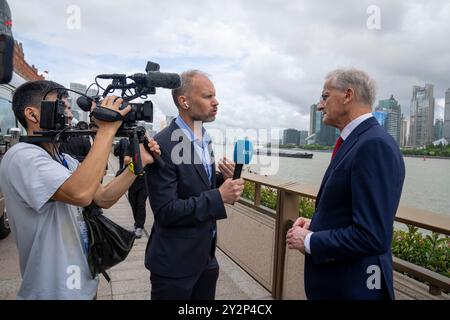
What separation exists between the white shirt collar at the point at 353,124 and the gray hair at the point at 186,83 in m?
0.94

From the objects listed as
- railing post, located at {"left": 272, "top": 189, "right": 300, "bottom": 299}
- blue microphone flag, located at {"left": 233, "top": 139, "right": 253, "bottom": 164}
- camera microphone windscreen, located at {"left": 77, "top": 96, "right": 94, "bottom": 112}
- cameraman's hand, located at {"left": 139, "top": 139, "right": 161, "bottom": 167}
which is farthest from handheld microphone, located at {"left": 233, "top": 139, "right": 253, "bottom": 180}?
railing post, located at {"left": 272, "top": 189, "right": 300, "bottom": 299}

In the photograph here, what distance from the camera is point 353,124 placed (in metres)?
1.67

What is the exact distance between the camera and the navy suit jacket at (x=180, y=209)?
1752mm

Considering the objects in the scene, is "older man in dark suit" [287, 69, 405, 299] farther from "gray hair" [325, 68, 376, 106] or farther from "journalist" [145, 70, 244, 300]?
"journalist" [145, 70, 244, 300]

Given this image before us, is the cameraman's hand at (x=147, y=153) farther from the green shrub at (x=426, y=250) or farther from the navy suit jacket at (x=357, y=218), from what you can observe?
the green shrub at (x=426, y=250)

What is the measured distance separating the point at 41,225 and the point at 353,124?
5.19 feet

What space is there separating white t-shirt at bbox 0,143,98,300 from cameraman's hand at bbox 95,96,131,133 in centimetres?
26

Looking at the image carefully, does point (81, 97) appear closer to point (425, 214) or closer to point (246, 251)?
point (425, 214)

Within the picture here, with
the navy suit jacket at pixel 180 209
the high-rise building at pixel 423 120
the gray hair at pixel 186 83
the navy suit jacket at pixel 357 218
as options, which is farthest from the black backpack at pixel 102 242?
the high-rise building at pixel 423 120

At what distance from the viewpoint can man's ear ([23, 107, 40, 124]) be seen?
1.47 meters

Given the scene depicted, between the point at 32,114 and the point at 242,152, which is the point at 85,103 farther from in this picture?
the point at 242,152

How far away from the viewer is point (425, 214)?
1.87m

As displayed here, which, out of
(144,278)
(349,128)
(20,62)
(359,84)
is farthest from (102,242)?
(20,62)
